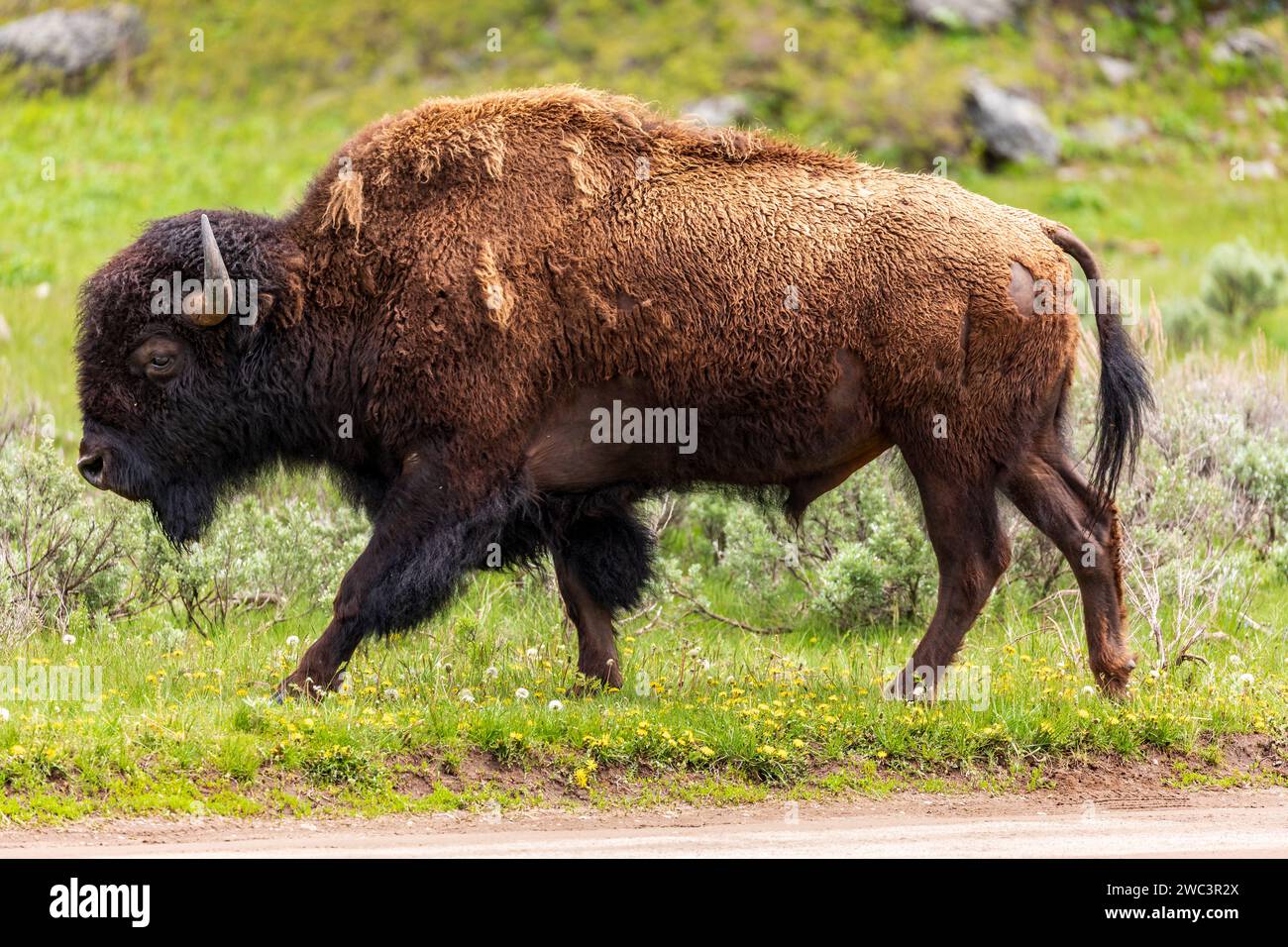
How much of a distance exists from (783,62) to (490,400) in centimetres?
1585

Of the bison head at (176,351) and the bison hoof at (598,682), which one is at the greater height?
the bison head at (176,351)

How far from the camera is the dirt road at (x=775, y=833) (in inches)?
225

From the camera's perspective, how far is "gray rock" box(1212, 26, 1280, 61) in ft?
78.6

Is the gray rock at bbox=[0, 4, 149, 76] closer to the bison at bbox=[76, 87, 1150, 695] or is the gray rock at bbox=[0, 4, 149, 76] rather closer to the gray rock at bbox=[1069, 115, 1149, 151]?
the gray rock at bbox=[1069, 115, 1149, 151]

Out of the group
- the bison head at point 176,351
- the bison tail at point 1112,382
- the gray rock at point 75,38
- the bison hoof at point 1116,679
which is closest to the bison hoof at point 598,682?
the bison head at point 176,351

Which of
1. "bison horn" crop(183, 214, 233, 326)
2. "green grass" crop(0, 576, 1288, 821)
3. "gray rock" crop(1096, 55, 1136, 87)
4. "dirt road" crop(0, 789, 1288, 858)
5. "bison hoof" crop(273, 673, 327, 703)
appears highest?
"gray rock" crop(1096, 55, 1136, 87)

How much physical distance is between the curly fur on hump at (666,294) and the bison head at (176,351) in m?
0.25

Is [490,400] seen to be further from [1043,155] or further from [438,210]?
[1043,155]

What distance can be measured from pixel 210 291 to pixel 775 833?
317 cm

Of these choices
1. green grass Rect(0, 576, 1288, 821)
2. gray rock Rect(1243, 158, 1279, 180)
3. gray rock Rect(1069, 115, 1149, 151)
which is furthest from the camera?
gray rock Rect(1069, 115, 1149, 151)

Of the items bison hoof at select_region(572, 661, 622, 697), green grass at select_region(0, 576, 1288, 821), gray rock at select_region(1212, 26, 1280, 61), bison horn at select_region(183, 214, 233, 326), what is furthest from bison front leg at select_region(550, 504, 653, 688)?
gray rock at select_region(1212, 26, 1280, 61)

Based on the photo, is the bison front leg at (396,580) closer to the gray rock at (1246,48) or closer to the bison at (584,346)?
the bison at (584,346)

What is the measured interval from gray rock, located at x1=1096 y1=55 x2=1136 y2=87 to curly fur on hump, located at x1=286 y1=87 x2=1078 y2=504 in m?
17.4
